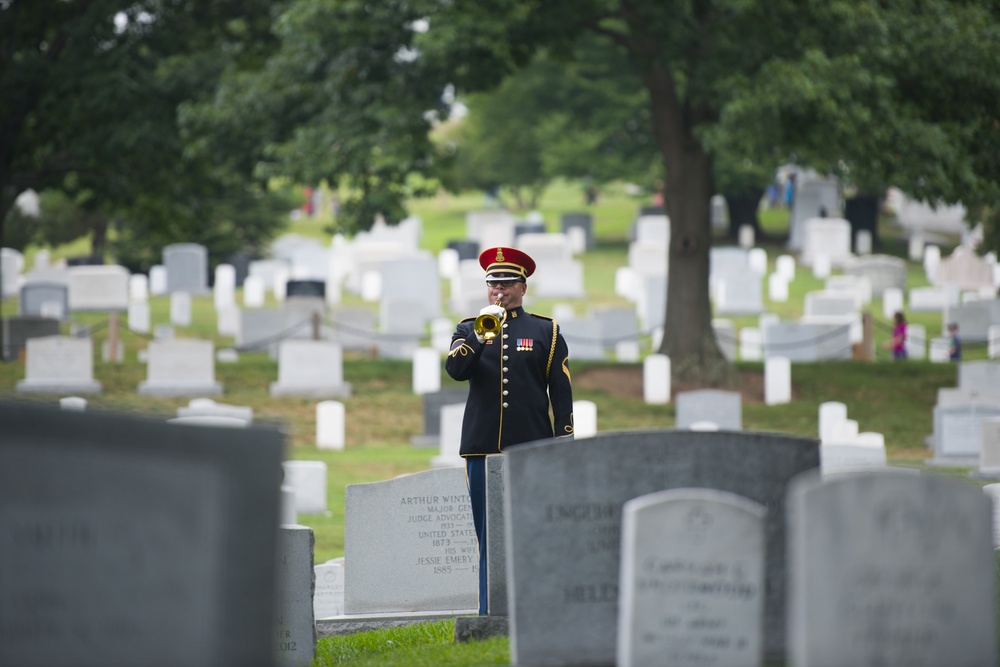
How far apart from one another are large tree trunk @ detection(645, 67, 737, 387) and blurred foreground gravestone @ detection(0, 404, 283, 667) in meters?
17.1

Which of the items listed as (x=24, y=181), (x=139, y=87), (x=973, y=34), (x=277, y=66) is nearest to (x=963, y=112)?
(x=973, y=34)

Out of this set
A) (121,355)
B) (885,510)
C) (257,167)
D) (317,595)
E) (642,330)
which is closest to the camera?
(885,510)

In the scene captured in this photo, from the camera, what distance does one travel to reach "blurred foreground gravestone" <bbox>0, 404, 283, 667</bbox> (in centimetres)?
454

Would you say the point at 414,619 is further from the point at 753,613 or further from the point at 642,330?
the point at 642,330

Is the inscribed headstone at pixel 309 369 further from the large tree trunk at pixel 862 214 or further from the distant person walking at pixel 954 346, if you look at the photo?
the large tree trunk at pixel 862 214

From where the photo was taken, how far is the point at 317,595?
9.47 m

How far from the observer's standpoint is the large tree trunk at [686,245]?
21156mm

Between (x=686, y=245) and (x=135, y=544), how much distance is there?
57.3 ft

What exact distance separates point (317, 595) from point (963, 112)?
12.2 m

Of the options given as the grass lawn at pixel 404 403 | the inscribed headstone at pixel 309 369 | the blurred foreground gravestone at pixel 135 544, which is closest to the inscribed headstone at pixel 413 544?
the blurred foreground gravestone at pixel 135 544

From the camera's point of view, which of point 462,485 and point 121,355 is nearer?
point 462,485

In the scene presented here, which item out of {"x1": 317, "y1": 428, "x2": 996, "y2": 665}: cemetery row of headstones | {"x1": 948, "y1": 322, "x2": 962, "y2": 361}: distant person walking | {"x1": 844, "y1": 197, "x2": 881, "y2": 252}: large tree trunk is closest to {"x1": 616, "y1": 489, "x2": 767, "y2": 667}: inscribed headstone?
{"x1": 317, "y1": 428, "x2": 996, "y2": 665}: cemetery row of headstones

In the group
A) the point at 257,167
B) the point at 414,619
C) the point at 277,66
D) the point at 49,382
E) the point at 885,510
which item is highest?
the point at 277,66

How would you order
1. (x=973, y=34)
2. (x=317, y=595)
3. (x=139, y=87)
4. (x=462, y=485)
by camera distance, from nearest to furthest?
(x=462, y=485) → (x=317, y=595) → (x=973, y=34) → (x=139, y=87)
